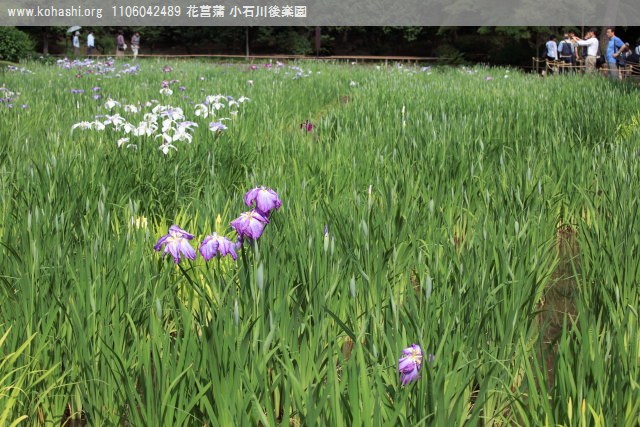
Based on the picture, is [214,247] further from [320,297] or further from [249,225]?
[320,297]

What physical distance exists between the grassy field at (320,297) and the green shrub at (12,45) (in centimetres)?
1947

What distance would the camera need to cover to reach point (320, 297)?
180 cm

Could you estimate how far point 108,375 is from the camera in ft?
5.47

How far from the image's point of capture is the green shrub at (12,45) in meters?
21.3

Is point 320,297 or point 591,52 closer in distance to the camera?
point 320,297

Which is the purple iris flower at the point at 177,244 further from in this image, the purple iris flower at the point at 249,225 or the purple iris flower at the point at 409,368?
the purple iris flower at the point at 409,368

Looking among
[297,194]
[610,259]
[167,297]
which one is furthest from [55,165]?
[610,259]

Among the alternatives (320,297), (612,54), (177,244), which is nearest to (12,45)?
(612,54)

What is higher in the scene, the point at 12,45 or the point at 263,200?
the point at 12,45

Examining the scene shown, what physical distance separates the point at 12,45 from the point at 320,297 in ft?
75.7

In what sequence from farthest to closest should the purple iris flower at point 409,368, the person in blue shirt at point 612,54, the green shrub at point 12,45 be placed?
1. the green shrub at point 12,45
2. the person in blue shirt at point 612,54
3. the purple iris flower at point 409,368

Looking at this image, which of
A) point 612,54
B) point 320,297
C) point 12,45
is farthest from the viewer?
point 12,45

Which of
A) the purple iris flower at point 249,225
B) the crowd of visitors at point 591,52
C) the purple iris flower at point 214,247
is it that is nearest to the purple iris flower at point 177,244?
the purple iris flower at point 214,247
